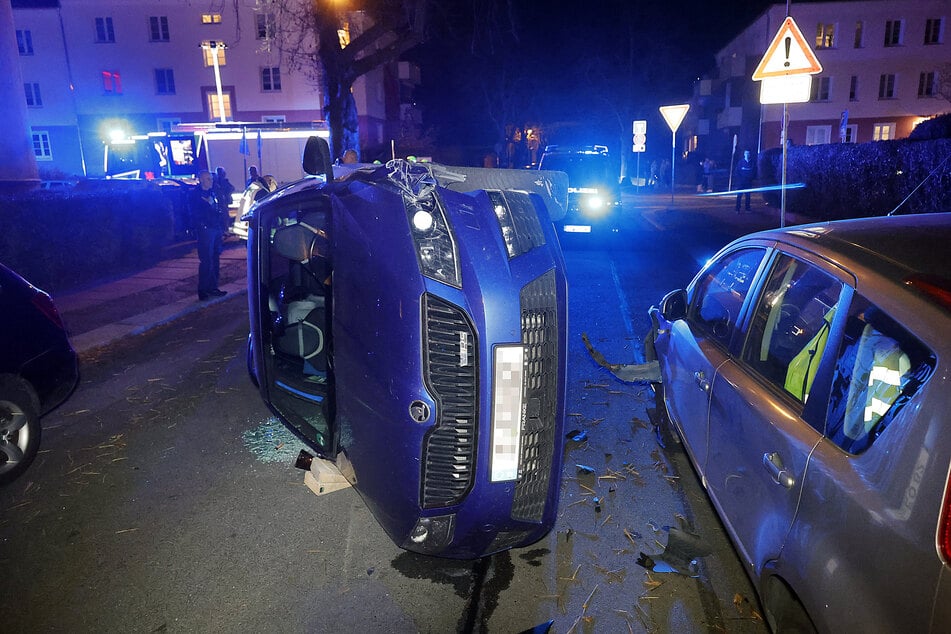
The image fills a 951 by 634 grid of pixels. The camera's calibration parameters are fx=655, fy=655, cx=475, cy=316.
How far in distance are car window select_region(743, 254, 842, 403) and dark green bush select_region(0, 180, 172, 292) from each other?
37.4ft

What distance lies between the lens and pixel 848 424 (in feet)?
7.29

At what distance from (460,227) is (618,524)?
2178 mm

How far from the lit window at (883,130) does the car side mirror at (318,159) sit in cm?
5047

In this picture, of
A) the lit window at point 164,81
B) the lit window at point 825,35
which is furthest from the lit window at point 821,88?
the lit window at point 164,81

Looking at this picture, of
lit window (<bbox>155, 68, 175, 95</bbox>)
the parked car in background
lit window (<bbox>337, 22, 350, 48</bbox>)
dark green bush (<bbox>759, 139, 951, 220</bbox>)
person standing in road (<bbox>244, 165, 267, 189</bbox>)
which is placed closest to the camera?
person standing in road (<bbox>244, 165, 267, 189</bbox>)

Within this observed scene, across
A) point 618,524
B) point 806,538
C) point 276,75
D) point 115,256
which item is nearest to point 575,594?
point 618,524

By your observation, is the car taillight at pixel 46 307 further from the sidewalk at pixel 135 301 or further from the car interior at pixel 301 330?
the sidewalk at pixel 135 301

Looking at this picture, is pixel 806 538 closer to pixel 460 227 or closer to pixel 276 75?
pixel 460 227

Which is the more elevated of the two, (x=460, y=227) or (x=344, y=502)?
(x=460, y=227)

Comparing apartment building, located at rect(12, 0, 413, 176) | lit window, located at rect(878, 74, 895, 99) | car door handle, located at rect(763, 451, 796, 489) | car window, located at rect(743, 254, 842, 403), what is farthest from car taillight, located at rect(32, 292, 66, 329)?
lit window, located at rect(878, 74, 895, 99)

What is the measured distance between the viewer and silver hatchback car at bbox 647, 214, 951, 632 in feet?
5.85

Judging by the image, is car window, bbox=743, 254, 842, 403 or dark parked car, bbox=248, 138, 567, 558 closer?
dark parked car, bbox=248, 138, 567, 558

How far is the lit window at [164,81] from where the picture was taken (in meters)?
40.9

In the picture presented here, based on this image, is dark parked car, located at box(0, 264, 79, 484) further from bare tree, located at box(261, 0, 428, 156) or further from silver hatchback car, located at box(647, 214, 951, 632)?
bare tree, located at box(261, 0, 428, 156)
